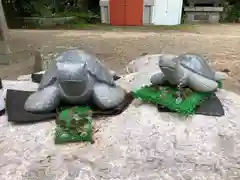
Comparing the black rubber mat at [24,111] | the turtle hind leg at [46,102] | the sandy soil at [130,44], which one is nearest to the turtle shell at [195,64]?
the black rubber mat at [24,111]

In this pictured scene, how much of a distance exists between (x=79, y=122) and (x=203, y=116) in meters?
0.48

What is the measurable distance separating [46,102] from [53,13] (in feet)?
14.3

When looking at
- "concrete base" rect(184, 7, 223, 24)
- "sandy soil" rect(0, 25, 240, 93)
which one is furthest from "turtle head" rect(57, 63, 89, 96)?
"concrete base" rect(184, 7, 223, 24)

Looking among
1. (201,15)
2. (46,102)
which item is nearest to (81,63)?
(46,102)

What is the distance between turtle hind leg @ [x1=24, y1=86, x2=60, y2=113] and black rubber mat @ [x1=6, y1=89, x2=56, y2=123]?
2cm

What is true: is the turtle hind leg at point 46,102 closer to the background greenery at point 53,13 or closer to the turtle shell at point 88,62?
the turtle shell at point 88,62

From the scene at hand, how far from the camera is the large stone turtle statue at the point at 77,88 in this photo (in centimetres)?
109

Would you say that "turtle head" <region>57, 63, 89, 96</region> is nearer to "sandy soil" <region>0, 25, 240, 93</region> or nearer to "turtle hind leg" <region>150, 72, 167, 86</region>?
"turtle hind leg" <region>150, 72, 167, 86</region>

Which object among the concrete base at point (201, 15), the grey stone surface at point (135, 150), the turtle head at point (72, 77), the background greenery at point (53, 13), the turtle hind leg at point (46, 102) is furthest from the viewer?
the concrete base at point (201, 15)

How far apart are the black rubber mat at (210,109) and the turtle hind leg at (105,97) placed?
0.18 meters

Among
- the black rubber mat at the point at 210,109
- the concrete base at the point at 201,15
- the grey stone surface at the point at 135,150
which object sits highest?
the black rubber mat at the point at 210,109

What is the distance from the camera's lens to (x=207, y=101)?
1284 millimetres

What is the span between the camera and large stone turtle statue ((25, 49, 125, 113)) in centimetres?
109

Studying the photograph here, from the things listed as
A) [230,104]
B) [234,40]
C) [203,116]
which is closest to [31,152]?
[203,116]
